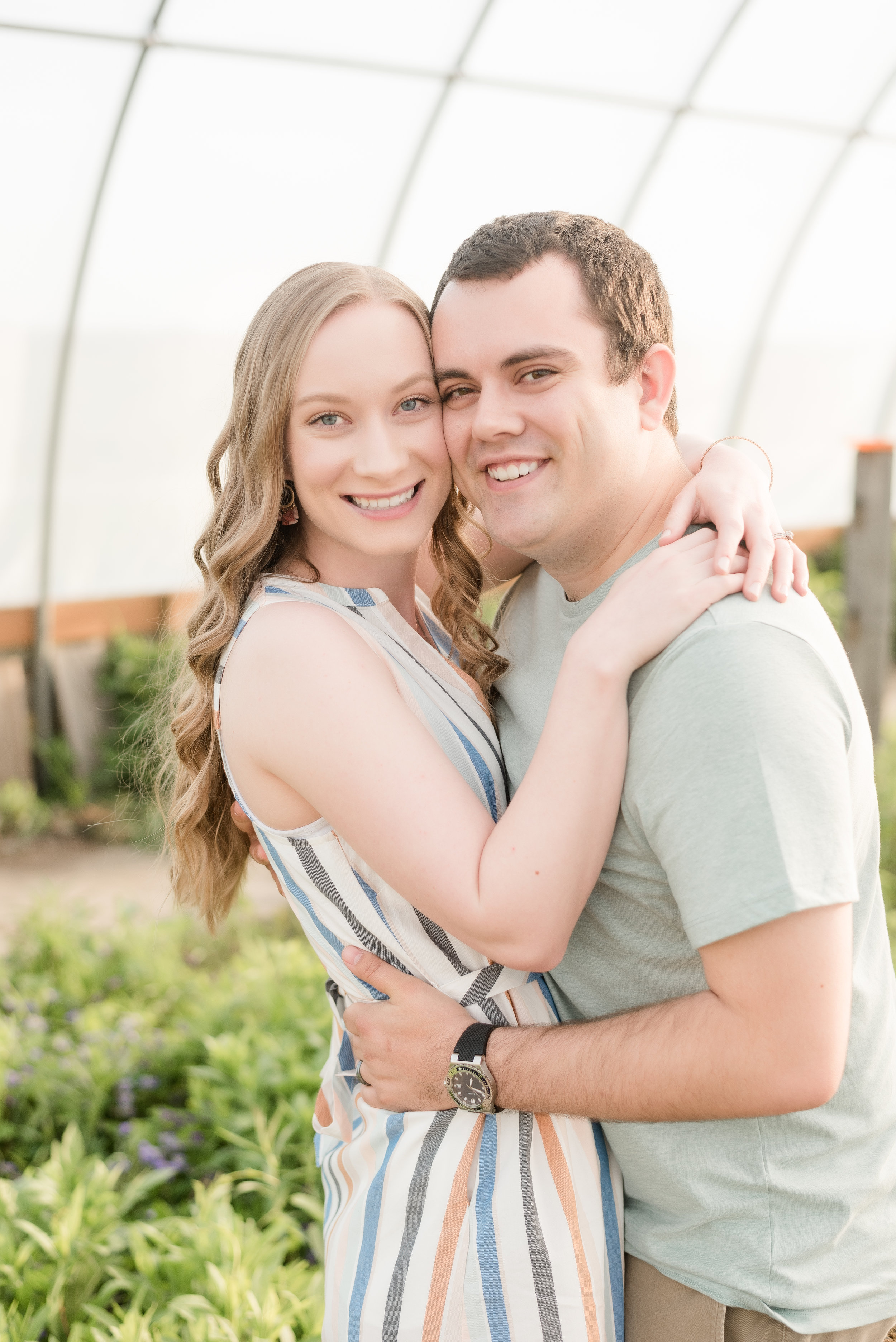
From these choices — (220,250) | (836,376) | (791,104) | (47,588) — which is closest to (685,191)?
(791,104)

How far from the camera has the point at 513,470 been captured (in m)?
1.94

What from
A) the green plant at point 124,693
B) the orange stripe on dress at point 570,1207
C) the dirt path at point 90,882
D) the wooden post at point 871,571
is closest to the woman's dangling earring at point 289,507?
the orange stripe on dress at point 570,1207

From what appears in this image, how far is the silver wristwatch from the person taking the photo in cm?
168

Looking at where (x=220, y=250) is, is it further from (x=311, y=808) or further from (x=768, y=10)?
(x=311, y=808)

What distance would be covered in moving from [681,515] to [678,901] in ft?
2.13

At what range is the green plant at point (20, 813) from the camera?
21.8 ft

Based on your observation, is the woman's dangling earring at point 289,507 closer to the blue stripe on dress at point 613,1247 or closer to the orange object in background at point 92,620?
the blue stripe on dress at point 613,1247

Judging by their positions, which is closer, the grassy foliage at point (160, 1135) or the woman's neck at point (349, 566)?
the woman's neck at point (349, 566)

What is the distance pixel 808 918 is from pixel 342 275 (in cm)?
131

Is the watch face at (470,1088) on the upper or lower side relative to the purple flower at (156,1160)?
upper

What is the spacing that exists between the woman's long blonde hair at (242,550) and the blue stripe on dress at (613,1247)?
0.88 meters

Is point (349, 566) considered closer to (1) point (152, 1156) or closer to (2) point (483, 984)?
(2) point (483, 984)

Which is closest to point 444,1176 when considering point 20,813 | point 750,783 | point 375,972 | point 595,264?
point 375,972

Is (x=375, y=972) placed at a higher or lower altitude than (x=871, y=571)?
lower
